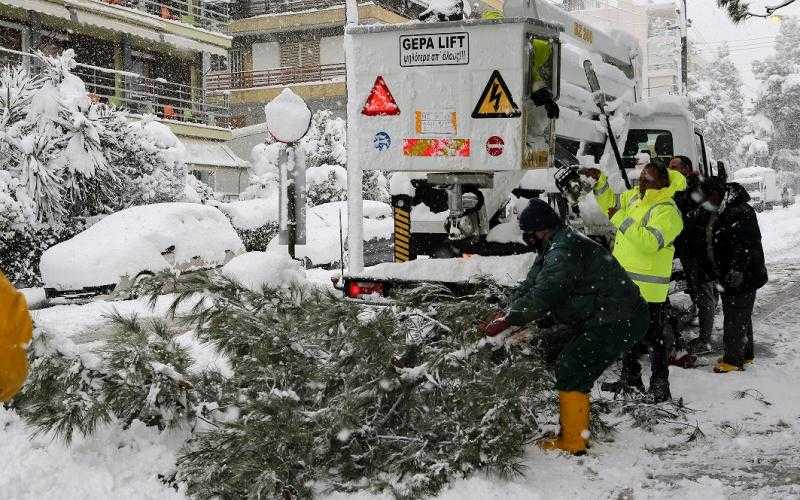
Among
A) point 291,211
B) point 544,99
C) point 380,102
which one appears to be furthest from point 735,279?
point 291,211

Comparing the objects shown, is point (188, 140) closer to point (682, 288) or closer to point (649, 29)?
point (682, 288)

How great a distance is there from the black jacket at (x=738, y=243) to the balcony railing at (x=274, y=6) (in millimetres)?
29320

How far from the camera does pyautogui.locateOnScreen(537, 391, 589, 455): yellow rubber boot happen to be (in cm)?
452

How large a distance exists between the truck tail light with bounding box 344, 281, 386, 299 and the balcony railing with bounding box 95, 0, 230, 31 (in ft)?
73.8

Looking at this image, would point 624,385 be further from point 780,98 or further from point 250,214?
point 780,98

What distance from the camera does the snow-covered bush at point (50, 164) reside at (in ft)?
37.9

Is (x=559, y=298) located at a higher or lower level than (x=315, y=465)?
higher

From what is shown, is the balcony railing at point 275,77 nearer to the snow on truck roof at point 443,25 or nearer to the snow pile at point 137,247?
the snow pile at point 137,247

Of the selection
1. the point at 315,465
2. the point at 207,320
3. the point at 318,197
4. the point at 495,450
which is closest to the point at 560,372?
the point at 495,450

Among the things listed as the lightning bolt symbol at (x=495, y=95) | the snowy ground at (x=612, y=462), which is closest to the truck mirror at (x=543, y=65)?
the lightning bolt symbol at (x=495, y=95)

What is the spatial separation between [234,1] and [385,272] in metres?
32.4

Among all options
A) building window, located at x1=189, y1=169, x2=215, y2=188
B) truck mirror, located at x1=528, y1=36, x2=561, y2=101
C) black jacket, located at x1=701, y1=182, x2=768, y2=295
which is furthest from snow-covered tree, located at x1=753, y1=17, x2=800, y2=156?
truck mirror, located at x1=528, y1=36, x2=561, y2=101

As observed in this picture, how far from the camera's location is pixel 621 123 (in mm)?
8523

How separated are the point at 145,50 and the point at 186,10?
2960mm
